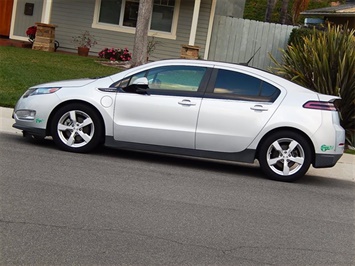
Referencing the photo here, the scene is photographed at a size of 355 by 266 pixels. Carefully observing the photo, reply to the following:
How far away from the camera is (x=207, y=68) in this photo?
32.3ft

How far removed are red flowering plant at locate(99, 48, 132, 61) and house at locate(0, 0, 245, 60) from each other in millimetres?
1743

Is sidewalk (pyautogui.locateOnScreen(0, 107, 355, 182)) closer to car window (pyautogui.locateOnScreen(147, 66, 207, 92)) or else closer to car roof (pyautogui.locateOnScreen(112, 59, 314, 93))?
car roof (pyautogui.locateOnScreen(112, 59, 314, 93))

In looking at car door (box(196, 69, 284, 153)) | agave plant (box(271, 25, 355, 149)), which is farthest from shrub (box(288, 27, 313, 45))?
car door (box(196, 69, 284, 153))

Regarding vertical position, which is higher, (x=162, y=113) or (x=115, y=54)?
(x=115, y=54)

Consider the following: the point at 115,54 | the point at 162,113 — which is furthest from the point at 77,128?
the point at 115,54

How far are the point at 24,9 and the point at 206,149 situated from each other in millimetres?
17446

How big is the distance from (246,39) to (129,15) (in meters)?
4.39

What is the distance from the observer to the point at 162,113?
9.55 m

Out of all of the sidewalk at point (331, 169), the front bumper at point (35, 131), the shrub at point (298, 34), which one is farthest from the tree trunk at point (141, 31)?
the front bumper at point (35, 131)

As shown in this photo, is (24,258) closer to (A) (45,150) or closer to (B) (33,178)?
(B) (33,178)

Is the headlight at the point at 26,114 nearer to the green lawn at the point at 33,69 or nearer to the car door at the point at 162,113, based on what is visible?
the car door at the point at 162,113

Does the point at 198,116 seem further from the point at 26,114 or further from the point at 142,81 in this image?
the point at 26,114

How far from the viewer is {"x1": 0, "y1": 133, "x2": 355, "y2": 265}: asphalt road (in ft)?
18.8

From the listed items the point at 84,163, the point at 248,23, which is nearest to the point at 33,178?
the point at 84,163
